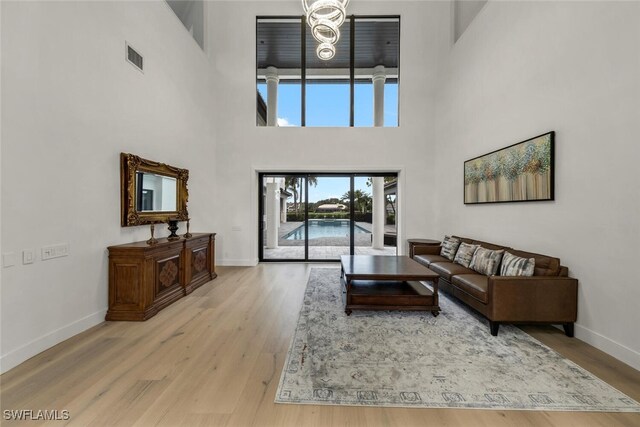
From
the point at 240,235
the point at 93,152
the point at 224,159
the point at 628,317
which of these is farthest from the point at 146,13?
the point at 628,317

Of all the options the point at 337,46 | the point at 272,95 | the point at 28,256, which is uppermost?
the point at 337,46

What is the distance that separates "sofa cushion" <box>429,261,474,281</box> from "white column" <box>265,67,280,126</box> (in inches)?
192

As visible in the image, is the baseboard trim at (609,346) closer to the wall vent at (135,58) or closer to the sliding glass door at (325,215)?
the sliding glass door at (325,215)

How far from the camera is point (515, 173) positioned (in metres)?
3.69

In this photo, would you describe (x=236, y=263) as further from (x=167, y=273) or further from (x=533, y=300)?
(x=533, y=300)

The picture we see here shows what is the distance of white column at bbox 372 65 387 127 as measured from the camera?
253 inches

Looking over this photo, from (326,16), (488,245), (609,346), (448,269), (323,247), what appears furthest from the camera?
(323,247)

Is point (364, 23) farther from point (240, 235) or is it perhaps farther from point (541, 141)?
point (240, 235)

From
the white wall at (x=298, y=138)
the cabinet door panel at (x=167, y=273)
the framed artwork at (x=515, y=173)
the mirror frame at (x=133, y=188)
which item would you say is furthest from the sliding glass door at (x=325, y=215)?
the cabinet door panel at (x=167, y=273)

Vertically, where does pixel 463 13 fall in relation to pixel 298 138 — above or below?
above

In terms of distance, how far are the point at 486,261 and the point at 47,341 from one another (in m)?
5.08

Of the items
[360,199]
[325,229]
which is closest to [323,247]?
[325,229]

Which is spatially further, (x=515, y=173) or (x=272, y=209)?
(x=272, y=209)

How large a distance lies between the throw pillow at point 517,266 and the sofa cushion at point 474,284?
261 mm
